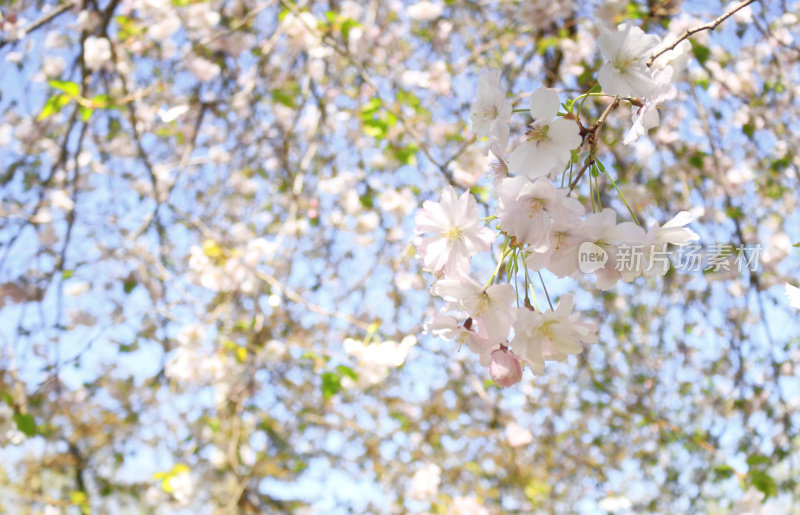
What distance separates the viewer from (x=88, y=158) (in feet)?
10.2

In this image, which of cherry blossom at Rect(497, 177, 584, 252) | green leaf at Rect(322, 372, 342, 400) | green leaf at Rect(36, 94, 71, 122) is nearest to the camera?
cherry blossom at Rect(497, 177, 584, 252)

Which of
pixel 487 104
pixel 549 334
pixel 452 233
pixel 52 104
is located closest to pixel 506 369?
pixel 549 334

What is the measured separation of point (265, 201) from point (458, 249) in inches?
98.6

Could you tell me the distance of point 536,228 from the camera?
2.11 ft

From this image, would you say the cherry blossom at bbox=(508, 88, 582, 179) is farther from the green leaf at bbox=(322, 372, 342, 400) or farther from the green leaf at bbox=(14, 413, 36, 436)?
the green leaf at bbox=(14, 413, 36, 436)

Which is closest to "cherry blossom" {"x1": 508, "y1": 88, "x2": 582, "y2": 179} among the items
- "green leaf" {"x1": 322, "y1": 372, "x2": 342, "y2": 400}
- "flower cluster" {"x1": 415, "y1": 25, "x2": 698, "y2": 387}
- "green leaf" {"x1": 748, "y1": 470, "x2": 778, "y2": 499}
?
"flower cluster" {"x1": 415, "y1": 25, "x2": 698, "y2": 387}

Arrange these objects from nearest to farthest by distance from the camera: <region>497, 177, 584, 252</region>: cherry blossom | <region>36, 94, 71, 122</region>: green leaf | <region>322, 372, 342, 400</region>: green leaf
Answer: <region>497, 177, 584, 252</region>: cherry blossom, <region>322, 372, 342, 400</region>: green leaf, <region>36, 94, 71, 122</region>: green leaf

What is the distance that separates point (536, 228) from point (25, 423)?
179cm

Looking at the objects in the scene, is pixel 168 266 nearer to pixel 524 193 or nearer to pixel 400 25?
pixel 400 25

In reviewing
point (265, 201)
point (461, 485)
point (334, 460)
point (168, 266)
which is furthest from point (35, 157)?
point (461, 485)

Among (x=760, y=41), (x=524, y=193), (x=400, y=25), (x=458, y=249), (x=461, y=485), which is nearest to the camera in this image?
(x=524, y=193)

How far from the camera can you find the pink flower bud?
73 cm

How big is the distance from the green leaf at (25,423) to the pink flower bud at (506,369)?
166cm

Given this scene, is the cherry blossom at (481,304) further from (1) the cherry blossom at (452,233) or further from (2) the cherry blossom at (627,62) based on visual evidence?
(2) the cherry blossom at (627,62)
